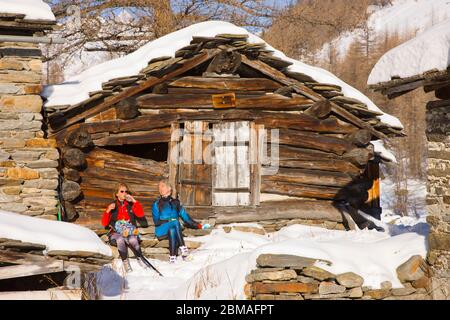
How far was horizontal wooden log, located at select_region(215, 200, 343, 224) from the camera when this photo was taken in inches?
501

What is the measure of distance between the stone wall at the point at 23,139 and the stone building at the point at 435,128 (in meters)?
5.39

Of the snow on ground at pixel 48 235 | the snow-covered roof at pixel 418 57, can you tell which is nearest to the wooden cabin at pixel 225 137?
the snow-covered roof at pixel 418 57

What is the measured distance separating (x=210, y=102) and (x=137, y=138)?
1.41 m

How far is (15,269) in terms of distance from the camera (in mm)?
5988

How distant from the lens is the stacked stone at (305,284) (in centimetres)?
777

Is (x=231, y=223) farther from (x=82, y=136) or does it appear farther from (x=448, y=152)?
(x=448, y=152)

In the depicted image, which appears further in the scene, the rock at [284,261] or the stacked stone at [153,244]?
the stacked stone at [153,244]

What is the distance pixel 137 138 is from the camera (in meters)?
12.4

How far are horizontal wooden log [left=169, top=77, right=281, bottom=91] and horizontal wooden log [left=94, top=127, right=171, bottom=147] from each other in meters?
0.84

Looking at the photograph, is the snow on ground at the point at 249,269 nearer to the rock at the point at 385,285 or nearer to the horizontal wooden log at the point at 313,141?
the rock at the point at 385,285

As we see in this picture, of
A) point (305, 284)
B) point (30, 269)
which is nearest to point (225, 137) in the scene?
point (305, 284)

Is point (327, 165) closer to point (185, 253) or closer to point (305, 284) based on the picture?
point (185, 253)

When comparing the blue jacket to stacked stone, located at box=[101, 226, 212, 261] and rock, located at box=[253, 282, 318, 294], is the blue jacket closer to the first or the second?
stacked stone, located at box=[101, 226, 212, 261]

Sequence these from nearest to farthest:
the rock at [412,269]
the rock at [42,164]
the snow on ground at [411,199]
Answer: the rock at [412,269] → the rock at [42,164] → the snow on ground at [411,199]
